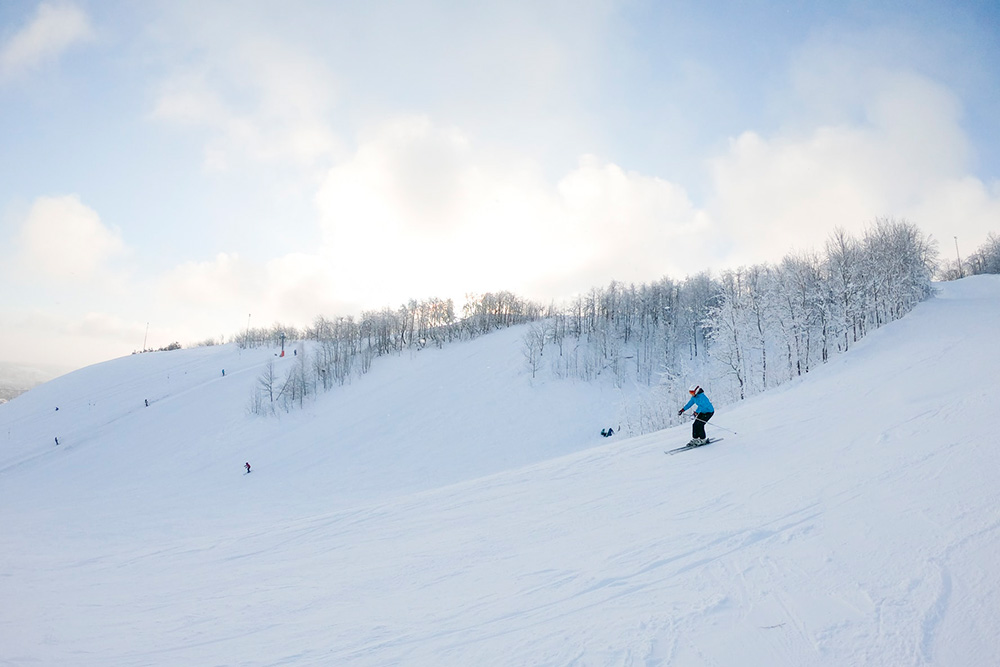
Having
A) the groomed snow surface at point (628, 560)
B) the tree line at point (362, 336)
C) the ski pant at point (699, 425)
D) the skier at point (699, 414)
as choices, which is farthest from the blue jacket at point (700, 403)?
the tree line at point (362, 336)

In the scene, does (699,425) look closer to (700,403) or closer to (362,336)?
(700,403)

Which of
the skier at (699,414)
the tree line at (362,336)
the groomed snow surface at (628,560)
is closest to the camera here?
the groomed snow surface at (628,560)

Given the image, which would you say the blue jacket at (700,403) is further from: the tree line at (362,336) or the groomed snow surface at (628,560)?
the tree line at (362,336)

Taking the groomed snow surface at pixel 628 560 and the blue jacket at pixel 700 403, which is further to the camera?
the blue jacket at pixel 700 403

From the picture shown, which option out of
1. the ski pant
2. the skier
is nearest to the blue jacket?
the skier

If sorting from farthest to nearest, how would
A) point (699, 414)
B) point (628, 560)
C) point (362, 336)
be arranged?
1. point (362, 336)
2. point (699, 414)
3. point (628, 560)

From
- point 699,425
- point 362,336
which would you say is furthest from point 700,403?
point 362,336

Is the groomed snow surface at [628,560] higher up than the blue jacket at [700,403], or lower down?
lower down

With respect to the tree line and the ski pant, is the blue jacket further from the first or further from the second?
the tree line

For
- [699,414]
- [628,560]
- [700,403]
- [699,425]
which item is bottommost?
[628,560]

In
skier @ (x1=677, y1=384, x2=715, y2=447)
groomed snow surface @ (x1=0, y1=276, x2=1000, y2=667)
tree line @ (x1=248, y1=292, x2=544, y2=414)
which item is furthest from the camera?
tree line @ (x1=248, y1=292, x2=544, y2=414)

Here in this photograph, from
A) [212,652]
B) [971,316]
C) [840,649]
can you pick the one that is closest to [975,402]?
[840,649]

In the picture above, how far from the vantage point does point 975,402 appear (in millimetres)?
10477

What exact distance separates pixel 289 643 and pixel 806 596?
6225 millimetres
